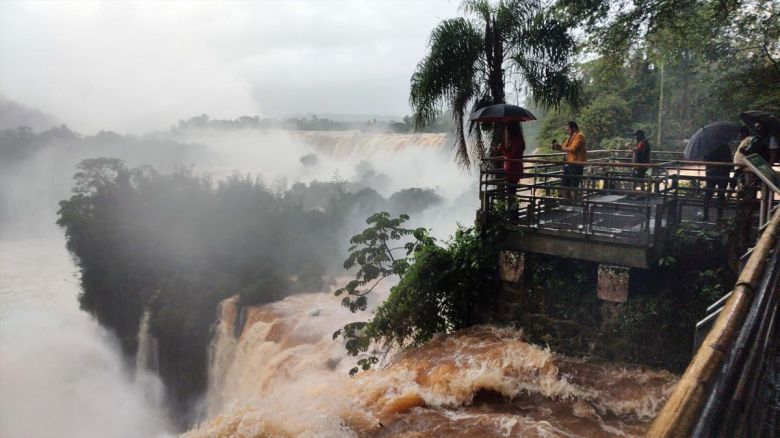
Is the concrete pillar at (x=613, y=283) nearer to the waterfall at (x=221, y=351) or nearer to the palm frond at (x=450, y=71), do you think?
the palm frond at (x=450, y=71)

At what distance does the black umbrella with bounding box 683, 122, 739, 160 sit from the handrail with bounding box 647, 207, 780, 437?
26.2 ft

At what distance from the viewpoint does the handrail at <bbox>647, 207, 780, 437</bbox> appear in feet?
4.49

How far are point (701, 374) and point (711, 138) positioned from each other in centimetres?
882

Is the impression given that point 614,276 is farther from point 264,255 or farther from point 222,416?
point 264,255

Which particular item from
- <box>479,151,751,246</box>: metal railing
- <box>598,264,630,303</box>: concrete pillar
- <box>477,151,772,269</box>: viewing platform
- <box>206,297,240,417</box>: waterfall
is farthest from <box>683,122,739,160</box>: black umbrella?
<box>206,297,240,417</box>: waterfall

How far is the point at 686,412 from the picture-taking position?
1.40m

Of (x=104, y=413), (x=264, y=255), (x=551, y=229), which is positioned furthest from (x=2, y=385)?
(x=551, y=229)

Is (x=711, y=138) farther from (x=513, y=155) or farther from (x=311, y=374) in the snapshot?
(x=311, y=374)

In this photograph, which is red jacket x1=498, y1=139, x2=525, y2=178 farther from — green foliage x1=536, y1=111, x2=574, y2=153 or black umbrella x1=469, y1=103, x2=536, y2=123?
green foliage x1=536, y1=111, x2=574, y2=153

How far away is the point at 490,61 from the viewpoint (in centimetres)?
1176

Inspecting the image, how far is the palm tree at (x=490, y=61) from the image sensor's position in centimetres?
1159

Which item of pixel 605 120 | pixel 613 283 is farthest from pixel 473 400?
pixel 605 120

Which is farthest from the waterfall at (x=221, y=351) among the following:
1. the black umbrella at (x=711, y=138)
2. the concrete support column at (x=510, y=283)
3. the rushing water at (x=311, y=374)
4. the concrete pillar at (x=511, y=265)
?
the black umbrella at (x=711, y=138)

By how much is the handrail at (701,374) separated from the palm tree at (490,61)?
33.1 feet
